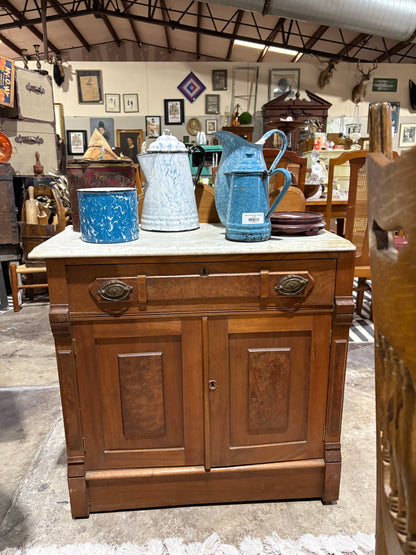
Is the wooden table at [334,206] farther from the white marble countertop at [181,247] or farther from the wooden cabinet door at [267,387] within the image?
the wooden cabinet door at [267,387]

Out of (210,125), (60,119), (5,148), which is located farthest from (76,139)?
(5,148)

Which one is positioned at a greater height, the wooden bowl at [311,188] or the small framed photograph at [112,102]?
the small framed photograph at [112,102]

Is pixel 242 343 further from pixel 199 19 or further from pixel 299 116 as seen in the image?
pixel 199 19

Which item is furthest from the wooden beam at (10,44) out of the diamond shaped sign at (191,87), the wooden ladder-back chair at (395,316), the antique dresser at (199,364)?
the wooden ladder-back chair at (395,316)

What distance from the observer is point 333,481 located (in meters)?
1.43

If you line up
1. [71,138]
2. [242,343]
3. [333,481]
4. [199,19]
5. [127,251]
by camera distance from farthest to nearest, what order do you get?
[71,138]
[199,19]
[333,481]
[242,343]
[127,251]

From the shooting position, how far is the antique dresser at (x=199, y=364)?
1.25 m

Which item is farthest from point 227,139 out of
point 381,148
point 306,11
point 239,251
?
point 306,11

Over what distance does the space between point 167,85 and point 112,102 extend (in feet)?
3.19

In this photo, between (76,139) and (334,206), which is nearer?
(334,206)

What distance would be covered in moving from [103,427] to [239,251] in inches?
28.8

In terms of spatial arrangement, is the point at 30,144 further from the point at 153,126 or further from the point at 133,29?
the point at 133,29

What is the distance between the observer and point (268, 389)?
53.6 inches

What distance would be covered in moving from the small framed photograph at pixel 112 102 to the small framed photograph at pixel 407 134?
492 centimetres
